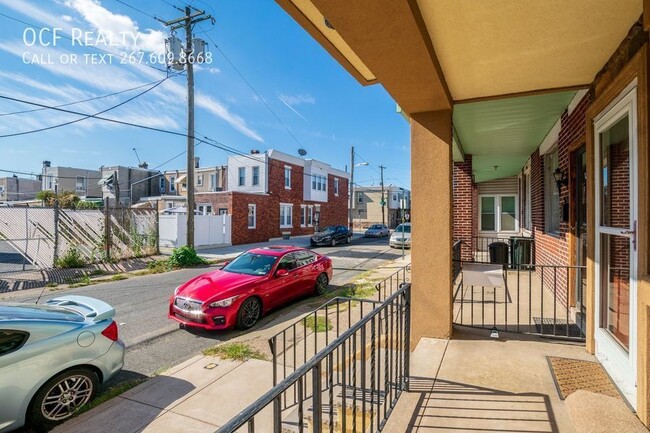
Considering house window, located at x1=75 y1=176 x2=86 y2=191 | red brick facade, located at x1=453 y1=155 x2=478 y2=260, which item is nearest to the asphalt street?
red brick facade, located at x1=453 y1=155 x2=478 y2=260

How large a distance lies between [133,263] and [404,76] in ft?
43.0

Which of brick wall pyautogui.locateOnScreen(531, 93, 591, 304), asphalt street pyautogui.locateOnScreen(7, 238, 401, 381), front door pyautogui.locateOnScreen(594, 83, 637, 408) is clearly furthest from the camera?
asphalt street pyautogui.locateOnScreen(7, 238, 401, 381)

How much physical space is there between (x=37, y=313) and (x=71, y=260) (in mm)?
9705

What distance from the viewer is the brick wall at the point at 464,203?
9391 millimetres

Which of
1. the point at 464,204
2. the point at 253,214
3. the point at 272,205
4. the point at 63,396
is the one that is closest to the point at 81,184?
the point at 272,205

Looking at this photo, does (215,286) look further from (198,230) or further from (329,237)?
(329,237)

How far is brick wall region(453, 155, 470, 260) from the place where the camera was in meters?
9.39

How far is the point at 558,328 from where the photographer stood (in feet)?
14.9

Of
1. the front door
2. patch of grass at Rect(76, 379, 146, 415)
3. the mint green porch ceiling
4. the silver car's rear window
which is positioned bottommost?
patch of grass at Rect(76, 379, 146, 415)

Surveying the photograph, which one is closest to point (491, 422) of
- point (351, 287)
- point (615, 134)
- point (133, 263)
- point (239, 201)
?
point (615, 134)

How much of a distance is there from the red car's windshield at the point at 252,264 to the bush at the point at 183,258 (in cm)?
631

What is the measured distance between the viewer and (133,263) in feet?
42.9

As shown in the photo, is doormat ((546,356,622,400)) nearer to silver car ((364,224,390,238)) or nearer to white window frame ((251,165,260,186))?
white window frame ((251,165,260,186))

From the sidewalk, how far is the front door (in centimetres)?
323
